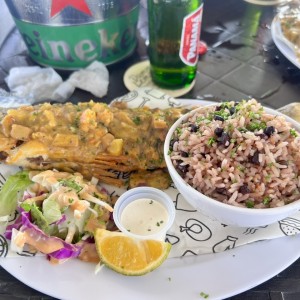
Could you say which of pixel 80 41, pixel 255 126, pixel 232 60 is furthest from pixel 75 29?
pixel 255 126

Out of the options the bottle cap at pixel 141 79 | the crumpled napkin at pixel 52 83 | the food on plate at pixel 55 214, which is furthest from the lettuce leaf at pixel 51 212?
the bottle cap at pixel 141 79

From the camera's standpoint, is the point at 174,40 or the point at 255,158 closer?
the point at 255,158

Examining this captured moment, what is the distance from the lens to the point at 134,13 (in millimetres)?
1883

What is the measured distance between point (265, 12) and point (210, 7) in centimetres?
35

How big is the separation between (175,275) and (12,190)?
58 centimetres

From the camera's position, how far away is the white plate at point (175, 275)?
3.19 ft

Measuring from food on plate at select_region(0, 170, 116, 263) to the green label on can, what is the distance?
835 mm

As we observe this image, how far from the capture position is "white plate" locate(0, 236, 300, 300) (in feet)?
3.19

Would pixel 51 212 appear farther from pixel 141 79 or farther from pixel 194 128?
pixel 141 79

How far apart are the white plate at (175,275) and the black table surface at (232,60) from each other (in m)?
0.87

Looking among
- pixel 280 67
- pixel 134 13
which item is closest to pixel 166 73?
pixel 134 13

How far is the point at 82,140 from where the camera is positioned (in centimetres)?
129

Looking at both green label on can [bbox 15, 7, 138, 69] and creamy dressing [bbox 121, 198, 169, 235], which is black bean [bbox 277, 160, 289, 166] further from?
green label on can [bbox 15, 7, 138, 69]

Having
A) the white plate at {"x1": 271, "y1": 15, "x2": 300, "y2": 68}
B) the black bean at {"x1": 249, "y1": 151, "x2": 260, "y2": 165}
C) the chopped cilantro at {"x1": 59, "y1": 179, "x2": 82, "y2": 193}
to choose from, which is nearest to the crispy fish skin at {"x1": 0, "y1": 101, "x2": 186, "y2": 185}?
the chopped cilantro at {"x1": 59, "y1": 179, "x2": 82, "y2": 193}
